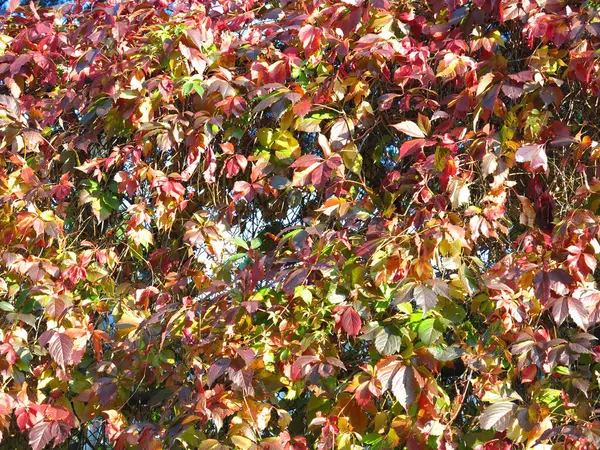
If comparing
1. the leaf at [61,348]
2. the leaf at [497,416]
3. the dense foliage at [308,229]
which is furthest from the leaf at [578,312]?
the leaf at [61,348]

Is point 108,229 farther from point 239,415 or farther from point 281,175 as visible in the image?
point 239,415

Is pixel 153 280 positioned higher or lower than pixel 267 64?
lower

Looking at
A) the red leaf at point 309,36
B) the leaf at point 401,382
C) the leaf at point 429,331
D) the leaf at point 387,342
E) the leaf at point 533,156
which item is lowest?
the leaf at point 401,382

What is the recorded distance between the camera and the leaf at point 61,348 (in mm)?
2014

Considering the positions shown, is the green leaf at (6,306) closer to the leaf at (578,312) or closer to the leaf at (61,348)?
the leaf at (61,348)

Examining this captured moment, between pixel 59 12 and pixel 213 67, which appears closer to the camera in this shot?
pixel 213 67

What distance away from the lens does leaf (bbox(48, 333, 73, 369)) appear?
2.01 m

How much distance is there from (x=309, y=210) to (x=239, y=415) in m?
0.61

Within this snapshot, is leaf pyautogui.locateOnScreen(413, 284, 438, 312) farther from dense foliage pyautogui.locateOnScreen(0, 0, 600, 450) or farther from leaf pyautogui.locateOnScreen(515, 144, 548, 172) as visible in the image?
leaf pyautogui.locateOnScreen(515, 144, 548, 172)

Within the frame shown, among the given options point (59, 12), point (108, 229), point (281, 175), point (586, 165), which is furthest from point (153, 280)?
point (586, 165)

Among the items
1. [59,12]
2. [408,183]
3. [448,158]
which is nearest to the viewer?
Result: [448,158]

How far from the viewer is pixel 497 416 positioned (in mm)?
1722

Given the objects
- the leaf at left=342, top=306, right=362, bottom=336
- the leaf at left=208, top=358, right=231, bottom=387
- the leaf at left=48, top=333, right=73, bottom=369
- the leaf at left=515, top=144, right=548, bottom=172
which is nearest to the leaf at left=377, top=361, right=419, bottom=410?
the leaf at left=342, top=306, right=362, bottom=336

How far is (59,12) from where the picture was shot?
2602 mm
